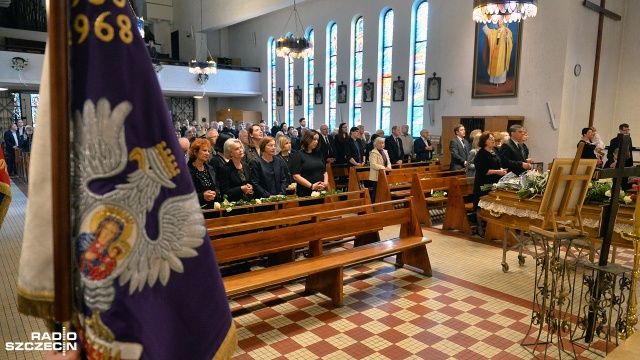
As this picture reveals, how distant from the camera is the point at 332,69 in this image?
16.4 m

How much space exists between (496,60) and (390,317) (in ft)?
29.8

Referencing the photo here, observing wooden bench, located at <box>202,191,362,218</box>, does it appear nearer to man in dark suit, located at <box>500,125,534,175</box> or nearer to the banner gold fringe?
man in dark suit, located at <box>500,125,534,175</box>

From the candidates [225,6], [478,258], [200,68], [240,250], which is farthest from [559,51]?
[225,6]

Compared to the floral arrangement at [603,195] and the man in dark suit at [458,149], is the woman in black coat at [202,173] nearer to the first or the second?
the floral arrangement at [603,195]

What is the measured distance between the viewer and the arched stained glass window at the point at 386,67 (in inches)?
555

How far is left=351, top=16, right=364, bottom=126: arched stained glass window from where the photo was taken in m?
15.0

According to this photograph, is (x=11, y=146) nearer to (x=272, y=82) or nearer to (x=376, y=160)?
(x=272, y=82)

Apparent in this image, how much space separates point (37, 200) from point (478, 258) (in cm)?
529

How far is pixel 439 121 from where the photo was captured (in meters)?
12.5

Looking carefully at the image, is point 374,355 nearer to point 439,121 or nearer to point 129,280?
point 129,280

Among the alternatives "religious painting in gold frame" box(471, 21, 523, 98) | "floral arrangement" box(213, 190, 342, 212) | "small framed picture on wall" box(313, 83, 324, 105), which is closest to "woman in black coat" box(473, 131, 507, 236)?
"floral arrangement" box(213, 190, 342, 212)

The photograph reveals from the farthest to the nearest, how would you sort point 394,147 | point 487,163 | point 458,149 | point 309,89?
point 309,89 < point 394,147 < point 458,149 < point 487,163

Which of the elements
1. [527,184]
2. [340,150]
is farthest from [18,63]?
[527,184]

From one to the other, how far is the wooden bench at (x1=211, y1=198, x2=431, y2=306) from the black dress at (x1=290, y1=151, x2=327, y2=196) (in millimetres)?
1199
